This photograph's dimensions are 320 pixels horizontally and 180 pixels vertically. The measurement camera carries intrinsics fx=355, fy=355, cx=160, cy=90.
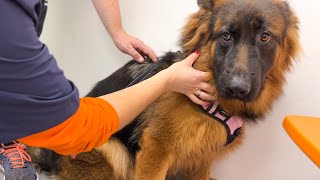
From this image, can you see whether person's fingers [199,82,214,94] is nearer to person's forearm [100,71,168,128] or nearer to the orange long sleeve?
person's forearm [100,71,168,128]

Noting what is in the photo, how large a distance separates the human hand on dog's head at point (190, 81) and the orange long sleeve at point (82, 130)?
0.30 meters

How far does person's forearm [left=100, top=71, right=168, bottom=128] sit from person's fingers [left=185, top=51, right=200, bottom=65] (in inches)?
6.3

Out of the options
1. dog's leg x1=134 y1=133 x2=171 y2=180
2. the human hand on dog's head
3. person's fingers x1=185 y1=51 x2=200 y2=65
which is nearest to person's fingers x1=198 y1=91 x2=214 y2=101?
the human hand on dog's head

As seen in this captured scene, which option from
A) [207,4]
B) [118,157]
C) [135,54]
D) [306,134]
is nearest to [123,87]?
[135,54]

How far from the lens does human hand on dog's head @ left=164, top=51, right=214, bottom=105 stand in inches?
51.3

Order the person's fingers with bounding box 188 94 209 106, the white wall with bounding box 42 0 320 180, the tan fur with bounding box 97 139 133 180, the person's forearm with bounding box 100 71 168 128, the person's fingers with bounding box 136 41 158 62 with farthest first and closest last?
the person's fingers with bounding box 136 41 158 62, the white wall with bounding box 42 0 320 180, the tan fur with bounding box 97 139 133 180, the person's fingers with bounding box 188 94 209 106, the person's forearm with bounding box 100 71 168 128

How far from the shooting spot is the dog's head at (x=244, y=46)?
127 centimetres

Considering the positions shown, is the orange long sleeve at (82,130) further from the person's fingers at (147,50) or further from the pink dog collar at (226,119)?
the person's fingers at (147,50)

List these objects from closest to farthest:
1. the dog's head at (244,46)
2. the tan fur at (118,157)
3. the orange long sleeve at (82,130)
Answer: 1. the orange long sleeve at (82,130)
2. the dog's head at (244,46)
3. the tan fur at (118,157)

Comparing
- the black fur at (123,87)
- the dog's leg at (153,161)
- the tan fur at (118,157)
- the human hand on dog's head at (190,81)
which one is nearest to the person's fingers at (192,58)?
the human hand on dog's head at (190,81)

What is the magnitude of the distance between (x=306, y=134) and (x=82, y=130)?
661 millimetres

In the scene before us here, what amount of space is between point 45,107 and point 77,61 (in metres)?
1.39

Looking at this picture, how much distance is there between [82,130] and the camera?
1003 millimetres

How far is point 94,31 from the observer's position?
212cm
